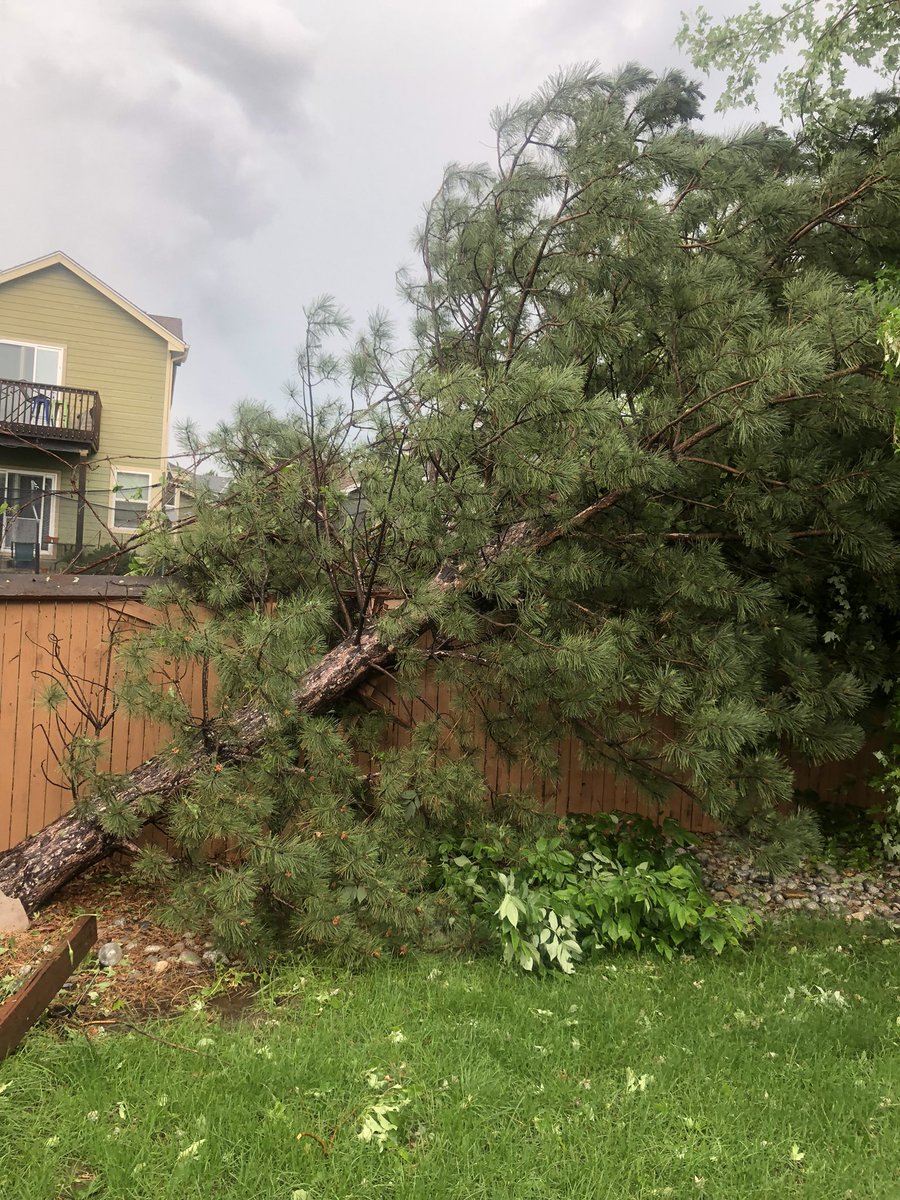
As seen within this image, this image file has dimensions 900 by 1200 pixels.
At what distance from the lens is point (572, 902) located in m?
3.58

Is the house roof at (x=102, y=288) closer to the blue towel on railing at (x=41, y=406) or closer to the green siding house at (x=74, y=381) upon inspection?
the green siding house at (x=74, y=381)

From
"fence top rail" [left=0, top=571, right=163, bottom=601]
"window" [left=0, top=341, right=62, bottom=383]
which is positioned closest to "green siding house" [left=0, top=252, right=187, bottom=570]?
"window" [left=0, top=341, right=62, bottom=383]

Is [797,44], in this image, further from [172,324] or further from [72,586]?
[172,324]

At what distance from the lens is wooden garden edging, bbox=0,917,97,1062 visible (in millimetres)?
2431

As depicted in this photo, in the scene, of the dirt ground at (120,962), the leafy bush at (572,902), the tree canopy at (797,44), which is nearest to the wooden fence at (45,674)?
the dirt ground at (120,962)

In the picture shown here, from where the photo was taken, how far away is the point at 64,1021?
9.03 ft

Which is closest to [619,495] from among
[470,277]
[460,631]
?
[460,631]

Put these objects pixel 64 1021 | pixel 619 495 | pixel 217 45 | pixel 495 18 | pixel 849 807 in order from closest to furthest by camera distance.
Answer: pixel 64 1021 → pixel 619 495 → pixel 849 807 → pixel 495 18 → pixel 217 45

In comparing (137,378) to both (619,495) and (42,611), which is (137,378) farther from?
(619,495)

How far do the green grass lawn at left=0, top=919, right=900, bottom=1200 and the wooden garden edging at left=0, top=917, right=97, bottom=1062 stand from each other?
0.08 metres

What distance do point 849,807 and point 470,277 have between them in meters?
4.42

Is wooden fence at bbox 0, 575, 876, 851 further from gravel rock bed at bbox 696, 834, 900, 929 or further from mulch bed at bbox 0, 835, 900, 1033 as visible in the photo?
gravel rock bed at bbox 696, 834, 900, 929

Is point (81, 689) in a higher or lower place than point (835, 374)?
lower

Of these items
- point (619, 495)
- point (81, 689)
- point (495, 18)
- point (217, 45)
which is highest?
point (217, 45)
